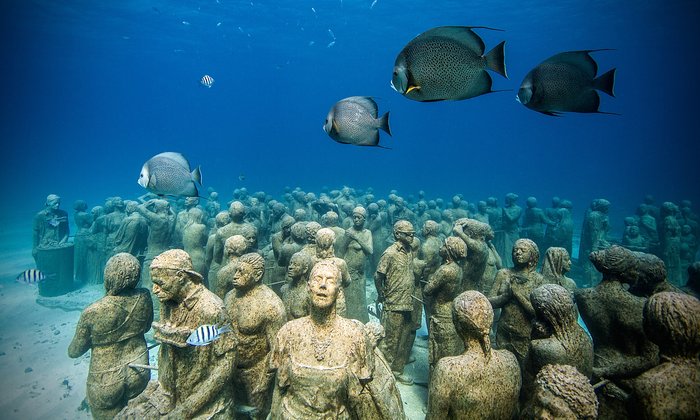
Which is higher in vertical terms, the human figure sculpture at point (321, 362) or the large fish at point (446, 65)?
the large fish at point (446, 65)

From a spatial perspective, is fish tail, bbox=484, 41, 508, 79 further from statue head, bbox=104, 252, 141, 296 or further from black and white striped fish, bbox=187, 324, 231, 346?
statue head, bbox=104, 252, 141, 296

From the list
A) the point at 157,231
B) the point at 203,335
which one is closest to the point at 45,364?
the point at 157,231

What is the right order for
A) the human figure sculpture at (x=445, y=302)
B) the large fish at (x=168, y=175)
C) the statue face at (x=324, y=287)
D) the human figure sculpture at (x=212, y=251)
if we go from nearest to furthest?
the statue face at (x=324, y=287), the human figure sculpture at (x=445, y=302), the large fish at (x=168, y=175), the human figure sculpture at (x=212, y=251)

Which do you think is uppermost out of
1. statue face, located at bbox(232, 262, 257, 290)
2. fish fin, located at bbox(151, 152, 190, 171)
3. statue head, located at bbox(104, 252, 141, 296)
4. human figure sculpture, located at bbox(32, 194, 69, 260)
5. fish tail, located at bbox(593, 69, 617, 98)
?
fish tail, located at bbox(593, 69, 617, 98)

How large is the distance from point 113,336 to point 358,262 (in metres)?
4.96

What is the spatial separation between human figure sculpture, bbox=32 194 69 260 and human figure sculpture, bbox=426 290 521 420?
46.2 ft

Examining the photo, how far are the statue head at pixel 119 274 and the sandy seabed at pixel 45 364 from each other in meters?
3.47

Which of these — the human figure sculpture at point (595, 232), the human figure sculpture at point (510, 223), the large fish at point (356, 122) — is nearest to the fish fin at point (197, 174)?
the large fish at point (356, 122)

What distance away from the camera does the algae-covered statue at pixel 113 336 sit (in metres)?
3.97

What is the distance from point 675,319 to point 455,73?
2485 mm

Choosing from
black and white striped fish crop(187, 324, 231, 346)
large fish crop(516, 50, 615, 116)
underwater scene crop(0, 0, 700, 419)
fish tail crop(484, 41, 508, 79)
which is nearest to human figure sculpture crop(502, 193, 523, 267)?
underwater scene crop(0, 0, 700, 419)

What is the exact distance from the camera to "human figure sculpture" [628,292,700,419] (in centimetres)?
199

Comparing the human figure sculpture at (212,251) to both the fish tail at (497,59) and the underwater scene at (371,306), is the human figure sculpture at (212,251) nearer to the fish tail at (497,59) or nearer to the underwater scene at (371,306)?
the underwater scene at (371,306)

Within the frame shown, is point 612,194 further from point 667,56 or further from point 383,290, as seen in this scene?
point 383,290
